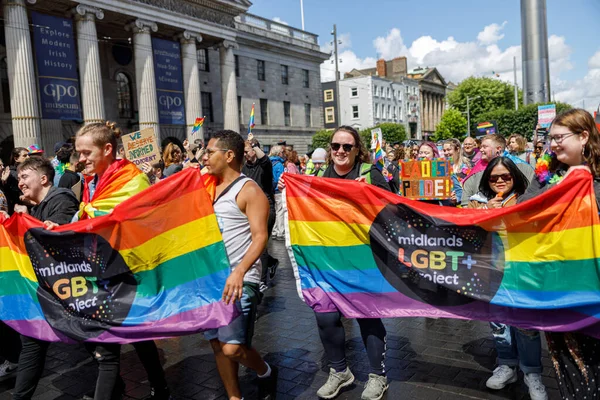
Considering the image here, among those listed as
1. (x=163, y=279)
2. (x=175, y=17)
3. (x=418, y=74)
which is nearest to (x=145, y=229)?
(x=163, y=279)

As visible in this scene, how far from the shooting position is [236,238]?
11.8 feet

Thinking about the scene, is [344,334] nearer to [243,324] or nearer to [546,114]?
[243,324]

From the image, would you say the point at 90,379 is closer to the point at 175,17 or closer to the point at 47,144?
the point at 47,144

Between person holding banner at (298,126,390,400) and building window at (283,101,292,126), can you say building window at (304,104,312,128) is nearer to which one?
building window at (283,101,292,126)

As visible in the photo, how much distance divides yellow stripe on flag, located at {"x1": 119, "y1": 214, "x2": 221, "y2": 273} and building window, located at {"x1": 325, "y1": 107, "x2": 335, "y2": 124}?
6408cm

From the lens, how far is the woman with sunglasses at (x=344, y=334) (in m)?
3.87

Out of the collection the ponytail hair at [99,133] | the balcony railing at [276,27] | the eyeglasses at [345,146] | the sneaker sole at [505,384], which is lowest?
the sneaker sole at [505,384]

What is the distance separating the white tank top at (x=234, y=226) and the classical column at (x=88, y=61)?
72.8ft

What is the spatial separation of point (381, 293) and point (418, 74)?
93976 millimetres

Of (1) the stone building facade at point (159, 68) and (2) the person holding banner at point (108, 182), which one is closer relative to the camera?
(2) the person holding banner at point (108, 182)

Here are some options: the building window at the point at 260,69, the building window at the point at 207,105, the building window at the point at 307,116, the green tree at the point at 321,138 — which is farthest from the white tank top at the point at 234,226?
the building window at the point at 307,116

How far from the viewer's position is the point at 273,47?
4041cm

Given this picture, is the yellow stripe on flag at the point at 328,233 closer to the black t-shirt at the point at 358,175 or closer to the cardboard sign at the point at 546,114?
the black t-shirt at the point at 358,175

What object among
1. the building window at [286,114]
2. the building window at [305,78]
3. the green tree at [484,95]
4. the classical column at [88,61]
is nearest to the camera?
the classical column at [88,61]
